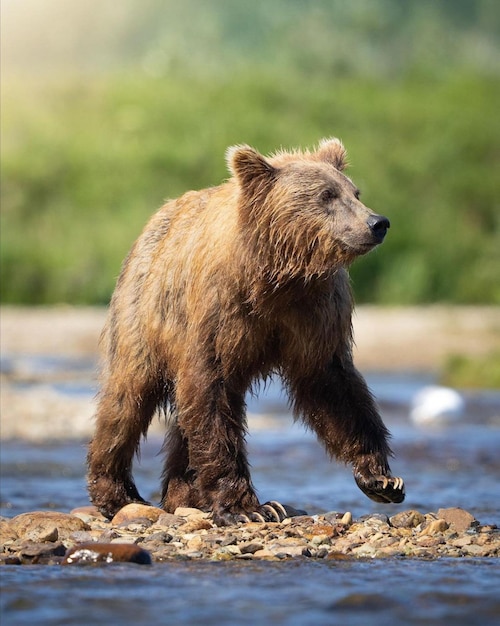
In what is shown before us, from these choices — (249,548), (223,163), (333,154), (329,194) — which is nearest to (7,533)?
(249,548)

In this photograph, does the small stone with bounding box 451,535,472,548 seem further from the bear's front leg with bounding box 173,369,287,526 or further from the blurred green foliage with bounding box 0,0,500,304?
the blurred green foliage with bounding box 0,0,500,304

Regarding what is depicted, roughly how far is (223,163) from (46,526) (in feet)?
71.0

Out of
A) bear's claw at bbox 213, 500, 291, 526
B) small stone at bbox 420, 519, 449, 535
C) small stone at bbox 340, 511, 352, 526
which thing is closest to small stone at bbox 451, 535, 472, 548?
small stone at bbox 420, 519, 449, 535

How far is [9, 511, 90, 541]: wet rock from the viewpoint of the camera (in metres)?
5.76

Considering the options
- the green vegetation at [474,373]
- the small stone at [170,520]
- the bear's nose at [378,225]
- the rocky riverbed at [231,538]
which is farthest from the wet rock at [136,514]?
the green vegetation at [474,373]

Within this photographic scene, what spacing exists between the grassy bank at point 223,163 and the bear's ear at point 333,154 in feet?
54.0

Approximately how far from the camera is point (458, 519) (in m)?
6.42

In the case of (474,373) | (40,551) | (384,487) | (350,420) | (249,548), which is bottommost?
(40,551)

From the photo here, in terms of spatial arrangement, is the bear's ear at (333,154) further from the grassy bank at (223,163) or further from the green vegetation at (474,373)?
the grassy bank at (223,163)

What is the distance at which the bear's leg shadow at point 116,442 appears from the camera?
6852mm

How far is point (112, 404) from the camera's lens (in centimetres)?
691

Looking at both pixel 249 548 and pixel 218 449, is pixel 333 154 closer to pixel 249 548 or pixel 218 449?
pixel 218 449

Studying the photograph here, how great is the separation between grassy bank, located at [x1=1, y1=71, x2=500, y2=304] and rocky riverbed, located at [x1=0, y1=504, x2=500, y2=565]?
16.9m

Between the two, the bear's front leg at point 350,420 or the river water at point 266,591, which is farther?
the bear's front leg at point 350,420
